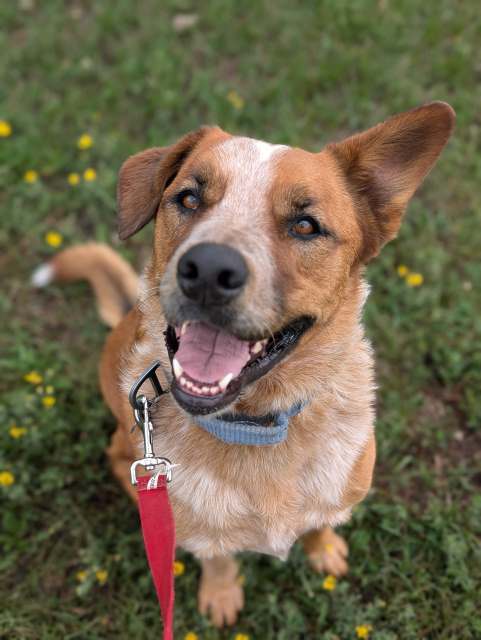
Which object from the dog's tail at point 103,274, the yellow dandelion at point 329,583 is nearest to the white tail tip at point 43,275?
the dog's tail at point 103,274

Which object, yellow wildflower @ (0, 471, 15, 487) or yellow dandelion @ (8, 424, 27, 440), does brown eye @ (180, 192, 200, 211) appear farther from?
yellow wildflower @ (0, 471, 15, 487)

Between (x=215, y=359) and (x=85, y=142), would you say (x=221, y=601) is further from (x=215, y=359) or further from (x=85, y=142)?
(x=85, y=142)

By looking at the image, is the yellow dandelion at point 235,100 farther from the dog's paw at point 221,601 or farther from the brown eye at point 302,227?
the dog's paw at point 221,601

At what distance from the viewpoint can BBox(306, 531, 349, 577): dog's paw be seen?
136 inches

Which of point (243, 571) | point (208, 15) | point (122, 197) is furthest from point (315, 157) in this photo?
point (208, 15)

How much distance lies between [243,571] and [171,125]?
3.74 m

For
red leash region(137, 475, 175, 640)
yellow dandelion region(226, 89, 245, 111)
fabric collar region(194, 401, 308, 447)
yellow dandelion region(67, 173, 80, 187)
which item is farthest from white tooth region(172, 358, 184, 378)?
yellow dandelion region(226, 89, 245, 111)

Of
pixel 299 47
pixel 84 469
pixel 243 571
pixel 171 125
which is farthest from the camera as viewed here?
pixel 299 47

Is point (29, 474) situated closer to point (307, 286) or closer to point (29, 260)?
point (29, 260)

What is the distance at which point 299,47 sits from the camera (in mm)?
5559

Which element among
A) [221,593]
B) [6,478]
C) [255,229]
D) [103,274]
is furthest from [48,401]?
[255,229]

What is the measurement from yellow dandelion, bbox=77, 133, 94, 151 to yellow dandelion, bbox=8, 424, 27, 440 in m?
2.48

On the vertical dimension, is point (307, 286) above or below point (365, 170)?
below

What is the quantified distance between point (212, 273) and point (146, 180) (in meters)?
0.95
